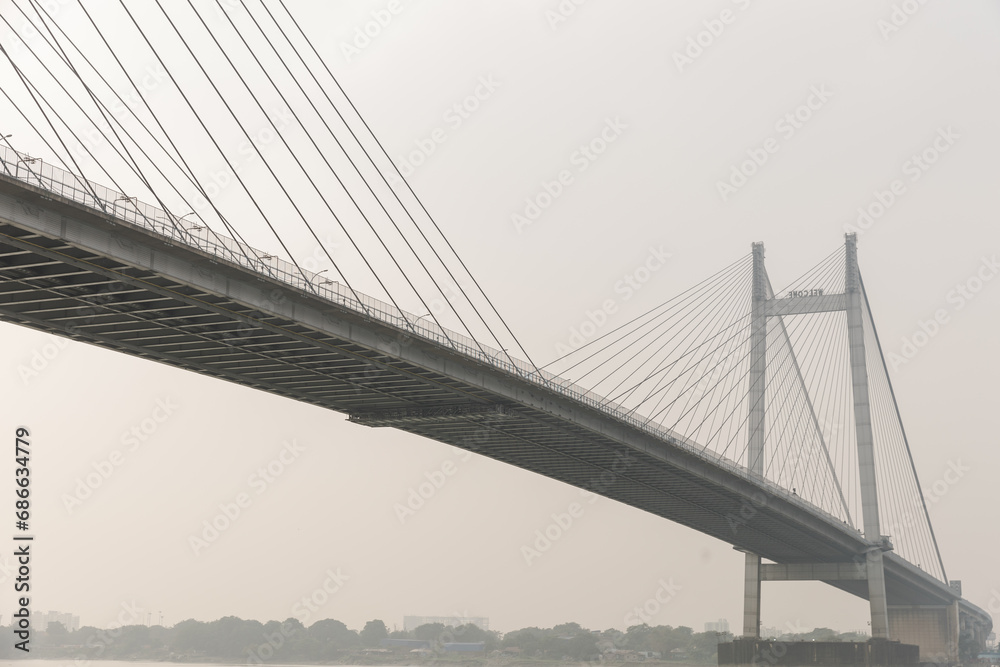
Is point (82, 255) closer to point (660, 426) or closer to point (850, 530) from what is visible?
point (660, 426)

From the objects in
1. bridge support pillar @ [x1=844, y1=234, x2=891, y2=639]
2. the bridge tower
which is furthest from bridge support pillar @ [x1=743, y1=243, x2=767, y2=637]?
bridge support pillar @ [x1=844, y1=234, x2=891, y2=639]

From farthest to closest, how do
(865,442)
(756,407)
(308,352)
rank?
(865,442), (756,407), (308,352)

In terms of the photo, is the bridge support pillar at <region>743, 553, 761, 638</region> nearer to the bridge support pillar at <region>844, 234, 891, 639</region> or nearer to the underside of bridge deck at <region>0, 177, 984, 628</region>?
the bridge support pillar at <region>844, 234, 891, 639</region>

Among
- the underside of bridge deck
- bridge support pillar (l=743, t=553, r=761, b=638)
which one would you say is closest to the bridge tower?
bridge support pillar (l=743, t=553, r=761, b=638)

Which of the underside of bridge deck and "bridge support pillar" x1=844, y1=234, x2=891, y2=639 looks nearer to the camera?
the underside of bridge deck

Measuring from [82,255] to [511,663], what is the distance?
13594 cm

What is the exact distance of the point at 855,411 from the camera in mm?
82938

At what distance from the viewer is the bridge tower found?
252 feet

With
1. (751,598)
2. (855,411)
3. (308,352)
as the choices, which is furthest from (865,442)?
(308,352)

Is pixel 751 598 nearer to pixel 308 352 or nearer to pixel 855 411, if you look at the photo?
pixel 855 411

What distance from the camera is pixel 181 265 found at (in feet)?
97.7

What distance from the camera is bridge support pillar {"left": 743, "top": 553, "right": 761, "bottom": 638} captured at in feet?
251

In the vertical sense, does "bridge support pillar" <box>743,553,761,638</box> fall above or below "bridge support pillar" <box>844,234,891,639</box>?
below

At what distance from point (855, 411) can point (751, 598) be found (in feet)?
55.5
